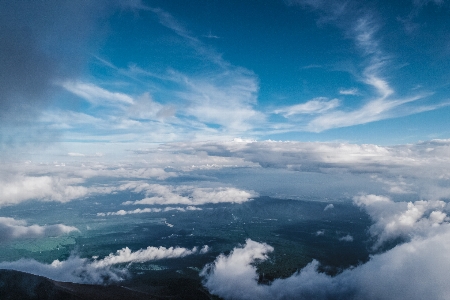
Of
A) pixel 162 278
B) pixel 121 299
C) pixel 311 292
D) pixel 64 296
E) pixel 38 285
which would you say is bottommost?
pixel 311 292

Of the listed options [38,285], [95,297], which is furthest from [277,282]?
[38,285]

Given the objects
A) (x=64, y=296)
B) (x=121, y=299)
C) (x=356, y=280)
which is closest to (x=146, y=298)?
(x=121, y=299)

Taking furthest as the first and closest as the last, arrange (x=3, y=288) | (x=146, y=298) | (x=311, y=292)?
(x=311, y=292) < (x=146, y=298) < (x=3, y=288)

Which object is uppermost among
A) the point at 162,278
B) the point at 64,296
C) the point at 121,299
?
the point at 64,296

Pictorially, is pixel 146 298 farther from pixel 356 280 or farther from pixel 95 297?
pixel 356 280

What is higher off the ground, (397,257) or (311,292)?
(397,257)

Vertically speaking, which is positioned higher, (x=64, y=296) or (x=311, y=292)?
(x=64, y=296)

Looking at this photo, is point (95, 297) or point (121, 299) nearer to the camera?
point (95, 297)

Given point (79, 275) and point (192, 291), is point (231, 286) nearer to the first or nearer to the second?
point (192, 291)

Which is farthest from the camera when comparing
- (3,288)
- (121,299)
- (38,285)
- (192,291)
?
(192,291)
